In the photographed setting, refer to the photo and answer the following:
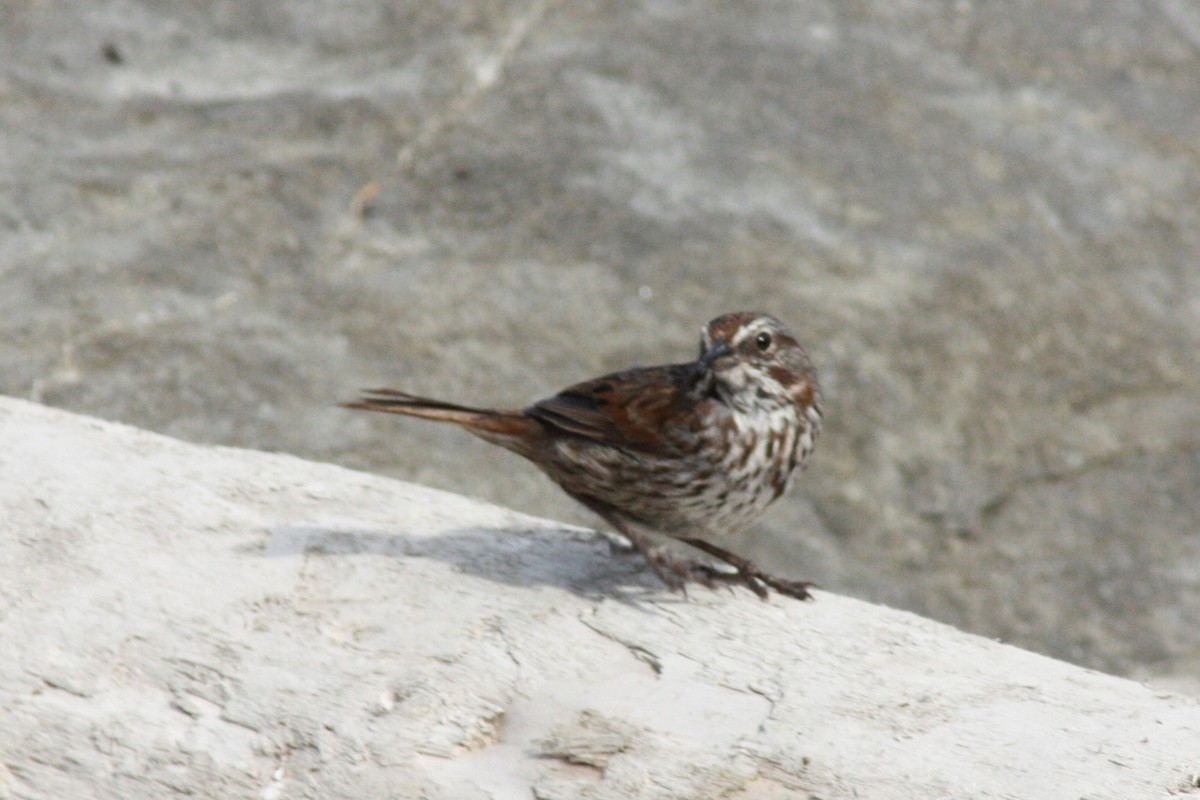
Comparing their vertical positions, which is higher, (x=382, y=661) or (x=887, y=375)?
(x=887, y=375)

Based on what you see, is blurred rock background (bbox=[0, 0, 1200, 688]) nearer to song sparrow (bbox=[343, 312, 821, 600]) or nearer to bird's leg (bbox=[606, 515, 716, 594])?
song sparrow (bbox=[343, 312, 821, 600])

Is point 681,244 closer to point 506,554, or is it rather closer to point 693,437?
point 693,437

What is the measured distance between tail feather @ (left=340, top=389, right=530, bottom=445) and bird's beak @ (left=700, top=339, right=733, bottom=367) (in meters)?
0.65

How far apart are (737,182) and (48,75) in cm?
388

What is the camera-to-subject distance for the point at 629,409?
483 cm

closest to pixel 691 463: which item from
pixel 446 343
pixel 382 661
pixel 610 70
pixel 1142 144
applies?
pixel 382 661

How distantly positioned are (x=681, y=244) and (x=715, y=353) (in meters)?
3.49

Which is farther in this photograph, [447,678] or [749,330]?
[749,330]

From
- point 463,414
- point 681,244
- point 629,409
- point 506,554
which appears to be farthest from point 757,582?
point 681,244

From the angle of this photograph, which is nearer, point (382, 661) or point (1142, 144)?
point (382, 661)

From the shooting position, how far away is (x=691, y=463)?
15.4 feet

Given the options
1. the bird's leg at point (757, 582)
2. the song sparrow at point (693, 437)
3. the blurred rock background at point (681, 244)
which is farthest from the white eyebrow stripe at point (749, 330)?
the blurred rock background at point (681, 244)

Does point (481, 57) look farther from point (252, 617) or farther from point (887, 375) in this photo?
point (252, 617)

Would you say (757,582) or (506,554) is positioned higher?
(757,582)
